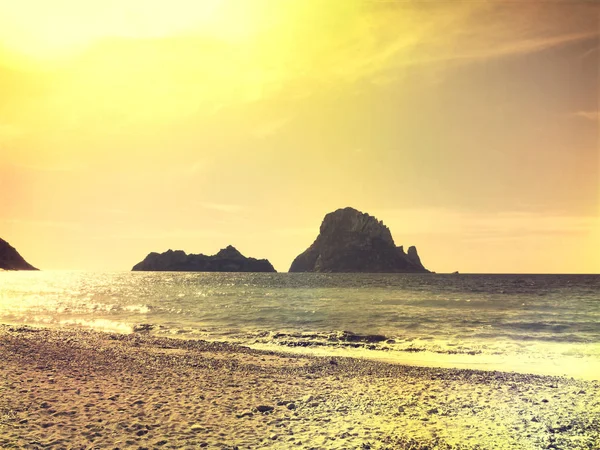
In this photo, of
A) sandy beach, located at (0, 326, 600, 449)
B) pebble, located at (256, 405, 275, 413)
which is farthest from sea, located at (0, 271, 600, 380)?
pebble, located at (256, 405, 275, 413)

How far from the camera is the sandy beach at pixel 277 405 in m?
9.15

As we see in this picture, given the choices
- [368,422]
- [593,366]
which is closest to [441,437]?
[368,422]

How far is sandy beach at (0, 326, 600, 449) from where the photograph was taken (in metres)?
9.15

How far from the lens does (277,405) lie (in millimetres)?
11578

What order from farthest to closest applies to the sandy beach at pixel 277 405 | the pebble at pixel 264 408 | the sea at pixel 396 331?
the sea at pixel 396 331
the pebble at pixel 264 408
the sandy beach at pixel 277 405

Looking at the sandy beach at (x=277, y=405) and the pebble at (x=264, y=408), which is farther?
the pebble at (x=264, y=408)

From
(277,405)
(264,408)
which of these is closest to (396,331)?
(277,405)

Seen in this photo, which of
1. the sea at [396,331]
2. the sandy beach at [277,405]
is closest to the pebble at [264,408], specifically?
the sandy beach at [277,405]

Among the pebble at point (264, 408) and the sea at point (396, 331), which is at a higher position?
the pebble at point (264, 408)

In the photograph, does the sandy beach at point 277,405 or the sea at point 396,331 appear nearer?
the sandy beach at point 277,405

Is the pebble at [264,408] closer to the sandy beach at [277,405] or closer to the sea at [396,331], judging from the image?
the sandy beach at [277,405]

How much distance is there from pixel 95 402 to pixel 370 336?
2114 centimetres

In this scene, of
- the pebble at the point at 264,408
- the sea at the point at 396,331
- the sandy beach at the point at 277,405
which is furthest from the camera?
the sea at the point at 396,331

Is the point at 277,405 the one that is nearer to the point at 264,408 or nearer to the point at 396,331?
the point at 264,408
